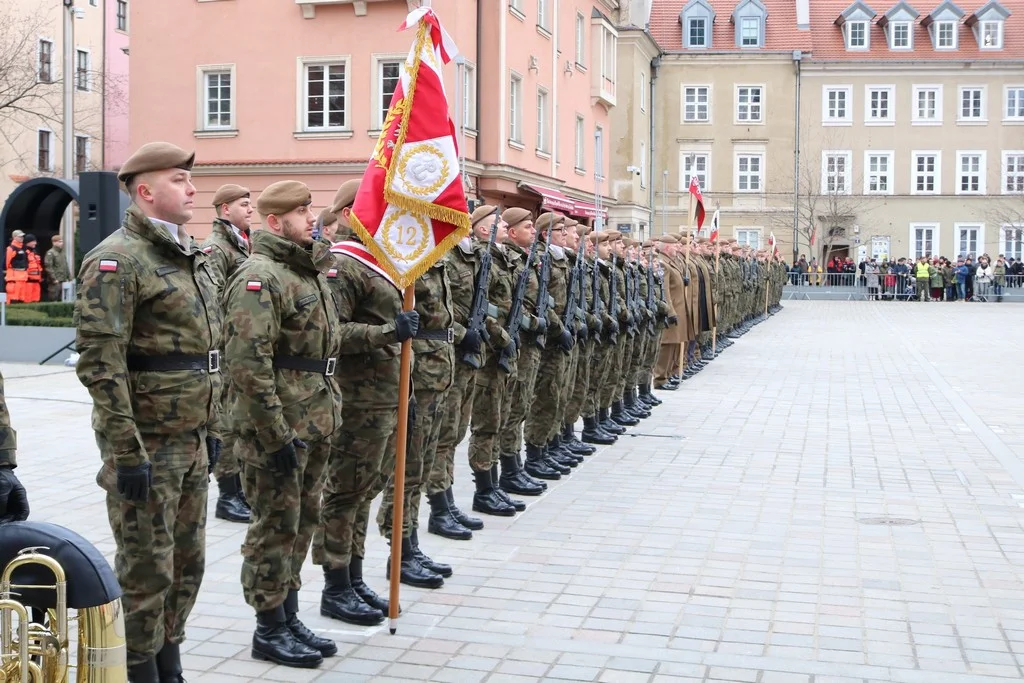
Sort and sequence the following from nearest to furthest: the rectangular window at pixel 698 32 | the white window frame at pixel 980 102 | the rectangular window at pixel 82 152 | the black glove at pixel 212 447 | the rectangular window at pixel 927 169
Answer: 1. the black glove at pixel 212 447
2. the rectangular window at pixel 82 152
3. the white window frame at pixel 980 102
4. the rectangular window at pixel 927 169
5. the rectangular window at pixel 698 32

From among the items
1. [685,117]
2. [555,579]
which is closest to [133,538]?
[555,579]

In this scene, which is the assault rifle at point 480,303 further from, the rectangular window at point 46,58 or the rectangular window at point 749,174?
the rectangular window at point 749,174

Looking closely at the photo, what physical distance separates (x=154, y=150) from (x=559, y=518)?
469 centimetres

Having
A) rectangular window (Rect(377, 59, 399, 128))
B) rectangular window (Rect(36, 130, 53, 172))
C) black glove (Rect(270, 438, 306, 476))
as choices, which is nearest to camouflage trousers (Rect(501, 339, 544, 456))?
black glove (Rect(270, 438, 306, 476))

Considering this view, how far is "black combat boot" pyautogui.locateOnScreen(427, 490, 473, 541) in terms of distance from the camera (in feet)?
26.1

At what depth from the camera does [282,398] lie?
5418mm

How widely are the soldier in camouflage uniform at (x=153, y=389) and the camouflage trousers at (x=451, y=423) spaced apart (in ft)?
8.55

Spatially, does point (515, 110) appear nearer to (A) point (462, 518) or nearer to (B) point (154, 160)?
(A) point (462, 518)

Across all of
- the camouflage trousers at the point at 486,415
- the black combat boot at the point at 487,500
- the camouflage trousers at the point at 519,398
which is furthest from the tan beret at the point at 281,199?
the camouflage trousers at the point at 519,398

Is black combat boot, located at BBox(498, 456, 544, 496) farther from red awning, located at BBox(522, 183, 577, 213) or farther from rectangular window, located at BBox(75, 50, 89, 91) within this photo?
rectangular window, located at BBox(75, 50, 89, 91)

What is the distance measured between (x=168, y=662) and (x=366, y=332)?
183cm

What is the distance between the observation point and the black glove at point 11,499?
12.7 ft

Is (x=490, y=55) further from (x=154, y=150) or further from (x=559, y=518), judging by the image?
(x=154, y=150)

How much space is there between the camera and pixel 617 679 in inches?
210
